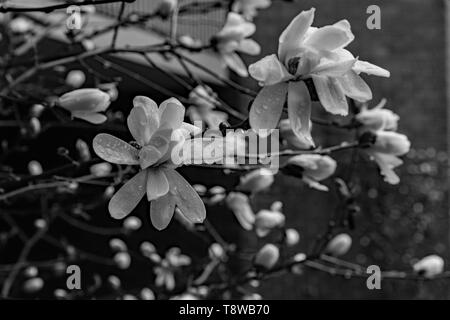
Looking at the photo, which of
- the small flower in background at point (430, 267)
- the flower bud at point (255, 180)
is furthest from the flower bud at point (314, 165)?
the small flower in background at point (430, 267)

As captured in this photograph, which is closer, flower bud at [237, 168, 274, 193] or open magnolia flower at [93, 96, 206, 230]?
open magnolia flower at [93, 96, 206, 230]

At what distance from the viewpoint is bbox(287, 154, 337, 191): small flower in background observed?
80 centimetres

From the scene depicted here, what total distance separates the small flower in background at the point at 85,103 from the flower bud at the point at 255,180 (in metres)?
0.27

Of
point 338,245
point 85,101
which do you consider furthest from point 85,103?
point 338,245

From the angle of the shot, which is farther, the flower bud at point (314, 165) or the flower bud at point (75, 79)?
the flower bud at point (75, 79)

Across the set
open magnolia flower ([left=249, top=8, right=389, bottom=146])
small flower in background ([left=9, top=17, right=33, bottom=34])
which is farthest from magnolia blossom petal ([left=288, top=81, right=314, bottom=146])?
small flower in background ([left=9, top=17, right=33, bottom=34])

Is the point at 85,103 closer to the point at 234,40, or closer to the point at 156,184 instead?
the point at 156,184

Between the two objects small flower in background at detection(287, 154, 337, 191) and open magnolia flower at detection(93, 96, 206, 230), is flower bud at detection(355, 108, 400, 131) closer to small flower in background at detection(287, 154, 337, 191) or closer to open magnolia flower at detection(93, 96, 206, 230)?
small flower in background at detection(287, 154, 337, 191)

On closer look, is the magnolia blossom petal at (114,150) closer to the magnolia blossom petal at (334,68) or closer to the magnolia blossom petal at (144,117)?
the magnolia blossom petal at (144,117)

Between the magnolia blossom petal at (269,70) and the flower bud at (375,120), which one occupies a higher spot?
the flower bud at (375,120)

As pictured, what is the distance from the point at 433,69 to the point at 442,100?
0.19 meters

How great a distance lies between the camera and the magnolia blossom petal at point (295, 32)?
1.79 feet

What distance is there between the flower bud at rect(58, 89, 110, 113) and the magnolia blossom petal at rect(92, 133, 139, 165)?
0.19 metres
